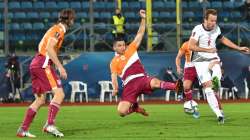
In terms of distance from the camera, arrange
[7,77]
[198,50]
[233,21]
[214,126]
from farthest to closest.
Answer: [233,21], [7,77], [198,50], [214,126]

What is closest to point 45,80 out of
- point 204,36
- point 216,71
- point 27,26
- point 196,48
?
point 196,48

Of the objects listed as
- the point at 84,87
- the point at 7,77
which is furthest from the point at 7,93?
the point at 84,87

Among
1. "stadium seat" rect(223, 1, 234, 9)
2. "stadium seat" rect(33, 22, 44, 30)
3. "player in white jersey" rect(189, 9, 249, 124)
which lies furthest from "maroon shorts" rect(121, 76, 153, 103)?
"stadium seat" rect(223, 1, 234, 9)

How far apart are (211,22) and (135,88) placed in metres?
2.22

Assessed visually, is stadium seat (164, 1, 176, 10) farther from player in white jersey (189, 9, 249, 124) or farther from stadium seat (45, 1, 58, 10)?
player in white jersey (189, 9, 249, 124)

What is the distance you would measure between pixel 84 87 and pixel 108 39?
2363 millimetres

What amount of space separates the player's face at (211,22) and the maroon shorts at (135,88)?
5.67 feet

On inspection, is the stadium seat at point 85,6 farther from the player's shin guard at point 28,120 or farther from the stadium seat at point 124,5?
the player's shin guard at point 28,120

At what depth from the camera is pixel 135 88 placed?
15953 mm

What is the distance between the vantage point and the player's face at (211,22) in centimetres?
1557

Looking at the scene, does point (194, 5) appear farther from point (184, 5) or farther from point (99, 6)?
point (99, 6)

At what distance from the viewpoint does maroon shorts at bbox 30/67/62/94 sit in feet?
43.7

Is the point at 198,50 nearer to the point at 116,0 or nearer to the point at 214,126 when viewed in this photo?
the point at 214,126

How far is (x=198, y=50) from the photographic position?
51.6 feet
